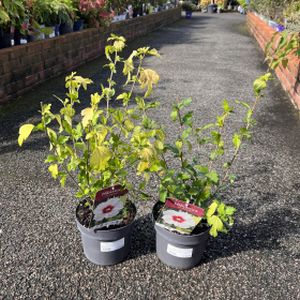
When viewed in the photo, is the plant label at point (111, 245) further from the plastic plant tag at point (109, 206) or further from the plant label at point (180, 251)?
the plant label at point (180, 251)

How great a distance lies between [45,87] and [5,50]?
3.21ft

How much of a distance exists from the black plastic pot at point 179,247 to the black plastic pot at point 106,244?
0.20 m

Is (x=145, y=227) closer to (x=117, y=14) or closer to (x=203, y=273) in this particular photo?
(x=203, y=273)

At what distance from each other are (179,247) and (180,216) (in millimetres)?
236

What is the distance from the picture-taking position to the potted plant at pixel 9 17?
13.4 feet

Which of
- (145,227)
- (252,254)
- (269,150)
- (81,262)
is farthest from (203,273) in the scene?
(269,150)

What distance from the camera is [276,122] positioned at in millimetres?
4336

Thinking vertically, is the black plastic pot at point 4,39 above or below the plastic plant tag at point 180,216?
above

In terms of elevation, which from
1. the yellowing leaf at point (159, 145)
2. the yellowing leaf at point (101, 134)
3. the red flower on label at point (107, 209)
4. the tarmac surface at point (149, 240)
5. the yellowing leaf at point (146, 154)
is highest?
the yellowing leaf at point (101, 134)

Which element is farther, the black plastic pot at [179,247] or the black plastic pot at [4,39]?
the black plastic pot at [4,39]

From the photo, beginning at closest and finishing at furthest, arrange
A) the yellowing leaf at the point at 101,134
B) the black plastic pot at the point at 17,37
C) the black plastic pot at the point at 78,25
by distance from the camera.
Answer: the yellowing leaf at the point at 101,134 < the black plastic pot at the point at 17,37 < the black plastic pot at the point at 78,25

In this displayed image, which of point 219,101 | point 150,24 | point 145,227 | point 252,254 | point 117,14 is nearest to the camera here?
point 252,254

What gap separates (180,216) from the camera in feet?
5.90

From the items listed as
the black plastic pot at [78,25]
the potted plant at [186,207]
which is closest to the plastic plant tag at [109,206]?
the potted plant at [186,207]
